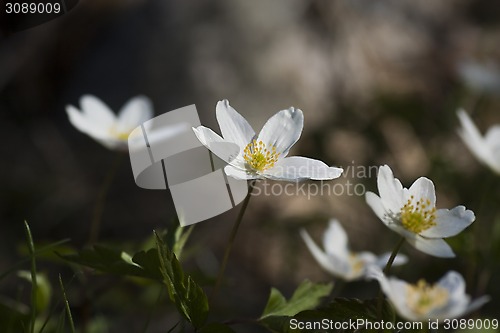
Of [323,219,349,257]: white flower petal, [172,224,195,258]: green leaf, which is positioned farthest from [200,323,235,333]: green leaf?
[323,219,349,257]: white flower petal

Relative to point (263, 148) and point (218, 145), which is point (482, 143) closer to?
point (263, 148)

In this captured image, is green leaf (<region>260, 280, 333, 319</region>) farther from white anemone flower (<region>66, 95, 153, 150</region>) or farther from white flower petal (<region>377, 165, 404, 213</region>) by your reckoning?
white anemone flower (<region>66, 95, 153, 150</region>)

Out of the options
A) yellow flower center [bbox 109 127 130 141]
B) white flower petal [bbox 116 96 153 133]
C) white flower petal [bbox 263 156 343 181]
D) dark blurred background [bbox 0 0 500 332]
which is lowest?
dark blurred background [bbox 0 0 500 332]

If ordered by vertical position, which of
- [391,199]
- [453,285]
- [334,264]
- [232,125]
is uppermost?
[232,125]

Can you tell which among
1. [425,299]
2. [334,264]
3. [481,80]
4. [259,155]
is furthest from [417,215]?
[481,80]

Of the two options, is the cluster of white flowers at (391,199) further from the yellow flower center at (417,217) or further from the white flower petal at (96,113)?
the white flower petal at (96,113)
